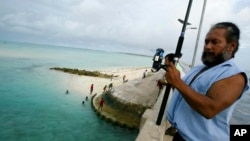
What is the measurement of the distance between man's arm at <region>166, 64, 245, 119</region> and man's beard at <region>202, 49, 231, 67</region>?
0.32 m

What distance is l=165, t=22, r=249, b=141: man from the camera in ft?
6.82

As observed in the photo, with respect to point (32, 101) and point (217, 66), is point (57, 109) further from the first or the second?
point (217, 66)

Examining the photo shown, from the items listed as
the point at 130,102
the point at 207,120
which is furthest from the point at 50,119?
the point at 207,120

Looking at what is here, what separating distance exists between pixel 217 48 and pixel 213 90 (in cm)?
53

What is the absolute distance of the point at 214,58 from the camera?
2.42 m

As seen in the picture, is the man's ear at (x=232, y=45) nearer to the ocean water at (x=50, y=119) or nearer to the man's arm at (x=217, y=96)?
the man's arm at (x=217, y=96)

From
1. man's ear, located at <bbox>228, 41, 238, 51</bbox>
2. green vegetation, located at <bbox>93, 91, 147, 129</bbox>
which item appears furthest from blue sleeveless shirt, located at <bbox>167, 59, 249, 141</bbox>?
green vegetation, located at <bbox>93, 91, 147, 129</bbox>

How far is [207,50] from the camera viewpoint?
246cm

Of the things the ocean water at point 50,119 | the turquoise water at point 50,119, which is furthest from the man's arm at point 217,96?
the turquoise water at point 50,119

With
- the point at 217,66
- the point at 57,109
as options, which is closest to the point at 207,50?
the point at 217,66

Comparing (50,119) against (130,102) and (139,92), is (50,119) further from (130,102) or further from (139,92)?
(139,92)

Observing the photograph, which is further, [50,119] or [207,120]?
[50,119]

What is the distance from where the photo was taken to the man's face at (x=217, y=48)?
238 cm

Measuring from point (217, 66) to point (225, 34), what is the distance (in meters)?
0.36
